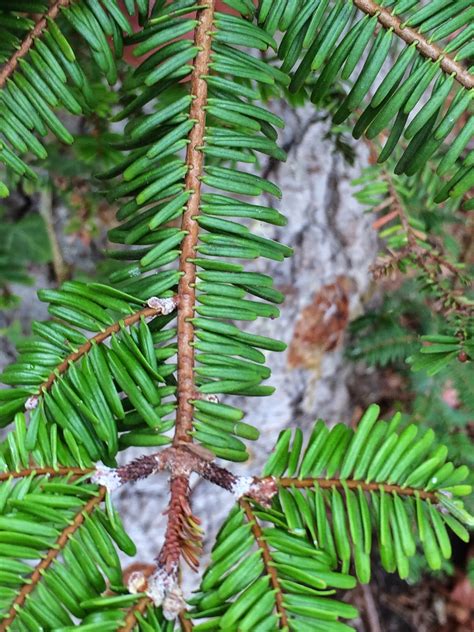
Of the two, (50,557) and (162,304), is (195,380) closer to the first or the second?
(162,304)

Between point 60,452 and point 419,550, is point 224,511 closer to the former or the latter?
point 419,550

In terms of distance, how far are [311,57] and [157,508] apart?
1.08 m

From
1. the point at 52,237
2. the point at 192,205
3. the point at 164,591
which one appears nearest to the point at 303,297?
the point at 52,237

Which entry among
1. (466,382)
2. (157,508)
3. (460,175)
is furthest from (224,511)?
(460,175)

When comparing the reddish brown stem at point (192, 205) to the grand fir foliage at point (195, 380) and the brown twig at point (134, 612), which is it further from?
the brown twig at point (134, 612)

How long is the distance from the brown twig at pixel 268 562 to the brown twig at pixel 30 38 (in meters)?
0.45

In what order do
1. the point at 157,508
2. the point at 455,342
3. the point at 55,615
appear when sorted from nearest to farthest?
the point at 55,615 < the point at 455,342 < the point at 157,508

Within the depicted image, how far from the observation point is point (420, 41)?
487mm

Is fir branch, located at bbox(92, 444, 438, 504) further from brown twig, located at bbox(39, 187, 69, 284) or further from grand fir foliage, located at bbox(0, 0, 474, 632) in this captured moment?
brown twig, located at bbox(39, 187, 69, 284)

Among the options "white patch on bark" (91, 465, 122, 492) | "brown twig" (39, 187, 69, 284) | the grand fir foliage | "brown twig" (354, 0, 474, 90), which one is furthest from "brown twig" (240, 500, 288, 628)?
"brown twig" (39, 187, 69, 284)

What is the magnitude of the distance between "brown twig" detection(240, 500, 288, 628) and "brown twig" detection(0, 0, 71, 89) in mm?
448

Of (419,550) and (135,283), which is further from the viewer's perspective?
(419,550)

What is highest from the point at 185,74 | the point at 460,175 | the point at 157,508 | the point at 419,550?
the point at 185,74

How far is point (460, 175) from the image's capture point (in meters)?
0.47
